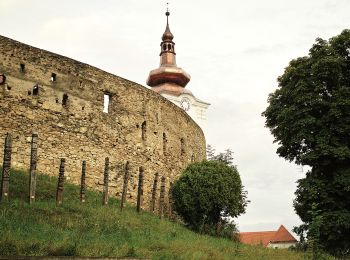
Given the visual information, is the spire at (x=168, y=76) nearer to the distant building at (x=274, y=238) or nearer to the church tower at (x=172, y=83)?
the church tower at (x=172, y=83)

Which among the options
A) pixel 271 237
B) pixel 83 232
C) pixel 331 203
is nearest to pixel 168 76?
pixel 271 237

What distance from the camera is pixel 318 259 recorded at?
11.4 m

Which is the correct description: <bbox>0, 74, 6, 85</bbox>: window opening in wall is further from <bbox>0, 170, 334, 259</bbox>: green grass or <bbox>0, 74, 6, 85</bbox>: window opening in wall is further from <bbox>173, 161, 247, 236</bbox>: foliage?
<bbox>173, 161, 247, 236</bbox>: foliage

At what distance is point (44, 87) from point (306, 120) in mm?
10332

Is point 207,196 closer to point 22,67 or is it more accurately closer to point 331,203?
point 331,203

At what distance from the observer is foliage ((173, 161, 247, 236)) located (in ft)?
68.4

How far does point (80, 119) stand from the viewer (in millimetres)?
22250

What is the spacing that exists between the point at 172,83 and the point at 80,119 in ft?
119

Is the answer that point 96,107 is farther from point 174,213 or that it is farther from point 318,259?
point 318,259

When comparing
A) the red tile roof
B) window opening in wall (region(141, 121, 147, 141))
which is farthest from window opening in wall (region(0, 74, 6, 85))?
the red tile roof

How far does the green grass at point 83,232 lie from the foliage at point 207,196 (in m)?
2.44

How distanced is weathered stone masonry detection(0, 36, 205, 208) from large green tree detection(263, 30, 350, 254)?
631cm

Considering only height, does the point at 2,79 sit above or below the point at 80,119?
above

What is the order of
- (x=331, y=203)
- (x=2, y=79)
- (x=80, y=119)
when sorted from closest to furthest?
(x=331, y=203), (x=2, y=79), (x=80, y=119)
